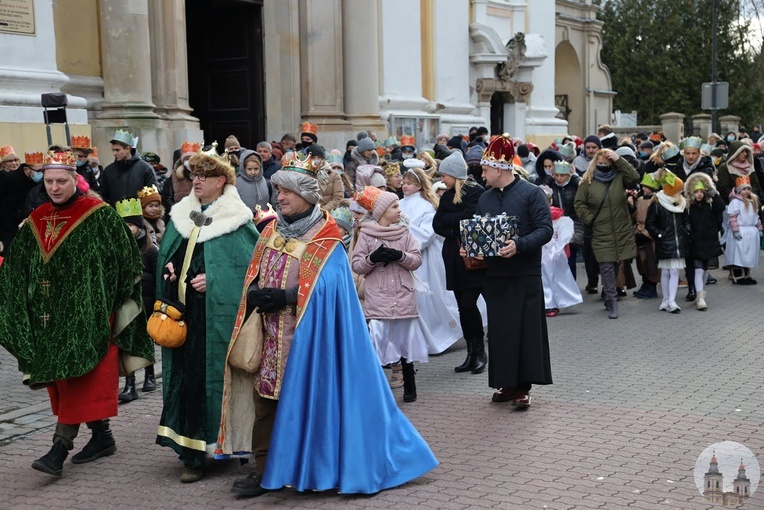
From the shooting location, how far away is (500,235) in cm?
787

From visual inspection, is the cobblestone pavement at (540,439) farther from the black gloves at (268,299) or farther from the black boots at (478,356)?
the black gloves at (268,299)

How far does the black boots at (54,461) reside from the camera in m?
6.51

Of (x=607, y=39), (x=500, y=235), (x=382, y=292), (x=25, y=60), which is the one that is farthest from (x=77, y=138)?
(x=607, y=39)

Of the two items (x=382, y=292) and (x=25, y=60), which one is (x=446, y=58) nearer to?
(x=25, y=60)

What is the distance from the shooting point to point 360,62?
66.4 feet

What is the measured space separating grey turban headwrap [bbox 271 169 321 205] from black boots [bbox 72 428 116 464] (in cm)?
216

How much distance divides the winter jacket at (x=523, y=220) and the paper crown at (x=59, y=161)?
9.91 feet

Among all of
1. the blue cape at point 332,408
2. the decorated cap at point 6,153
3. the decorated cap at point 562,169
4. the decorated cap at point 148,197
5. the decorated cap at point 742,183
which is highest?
the decorated cap at point 6,153

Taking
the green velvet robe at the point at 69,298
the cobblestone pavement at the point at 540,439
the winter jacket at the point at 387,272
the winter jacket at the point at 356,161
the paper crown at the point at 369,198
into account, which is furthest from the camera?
the winter jacket at the point at 356,161

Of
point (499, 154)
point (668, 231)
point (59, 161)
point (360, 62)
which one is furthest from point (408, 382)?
point (360, 62)

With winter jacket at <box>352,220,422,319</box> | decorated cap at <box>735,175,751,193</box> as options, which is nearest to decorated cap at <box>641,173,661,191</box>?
decorated cap at <box>735,175,751,193</box>

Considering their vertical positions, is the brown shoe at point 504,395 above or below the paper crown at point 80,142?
below

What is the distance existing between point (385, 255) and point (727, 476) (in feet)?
10.0

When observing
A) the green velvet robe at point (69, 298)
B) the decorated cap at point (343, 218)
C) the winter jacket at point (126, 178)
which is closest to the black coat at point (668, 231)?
the decorated cap at point (343, 218)
